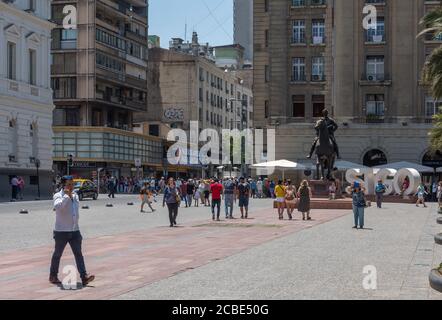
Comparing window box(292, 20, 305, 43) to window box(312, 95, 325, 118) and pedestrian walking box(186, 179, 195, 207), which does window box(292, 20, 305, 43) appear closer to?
window box(312, 95, 325, 118)

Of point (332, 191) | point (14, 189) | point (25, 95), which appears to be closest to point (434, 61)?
point (332, 191)

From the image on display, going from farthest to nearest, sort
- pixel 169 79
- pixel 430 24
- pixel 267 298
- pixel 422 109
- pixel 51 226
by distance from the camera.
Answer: pixel 169 79 → pixel 422 109 → pixel 51 226 → pixel 430 24 → pixel 267 298

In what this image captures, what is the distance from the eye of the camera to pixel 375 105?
62.1m

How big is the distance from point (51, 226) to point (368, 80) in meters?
39.7

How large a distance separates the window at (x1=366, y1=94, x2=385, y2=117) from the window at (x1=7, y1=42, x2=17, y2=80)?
A: 2511cm

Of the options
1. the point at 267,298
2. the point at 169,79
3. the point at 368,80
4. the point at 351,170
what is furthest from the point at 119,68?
the point at 267,298

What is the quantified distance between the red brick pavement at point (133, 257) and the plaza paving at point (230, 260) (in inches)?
0.7

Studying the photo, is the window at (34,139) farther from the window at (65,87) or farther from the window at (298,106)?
the window at (65,87)

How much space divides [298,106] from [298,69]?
2978 millimetres

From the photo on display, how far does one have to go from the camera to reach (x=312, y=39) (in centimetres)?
6700

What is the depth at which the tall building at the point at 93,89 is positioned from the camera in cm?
7438

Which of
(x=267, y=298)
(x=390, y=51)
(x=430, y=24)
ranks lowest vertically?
(x=267, y=298)
